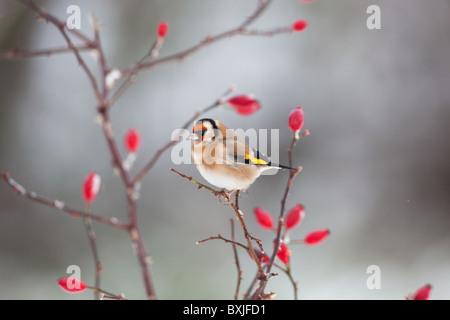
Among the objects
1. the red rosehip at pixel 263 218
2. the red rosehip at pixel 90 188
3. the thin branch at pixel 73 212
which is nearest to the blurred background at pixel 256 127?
the red rosehip at pixel 263 218

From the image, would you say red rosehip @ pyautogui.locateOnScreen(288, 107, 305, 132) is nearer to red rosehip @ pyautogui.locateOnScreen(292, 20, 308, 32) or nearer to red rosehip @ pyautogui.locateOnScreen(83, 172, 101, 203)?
red rosehip @ pyautogui.locateOnScreen(292, 20, 308, 32)

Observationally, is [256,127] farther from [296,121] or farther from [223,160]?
[296,121]

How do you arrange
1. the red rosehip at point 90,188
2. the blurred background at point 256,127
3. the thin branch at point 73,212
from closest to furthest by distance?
the thin branch at point 73,212 < the red rosehip at point 90,188 < the blurred background at point 256,127

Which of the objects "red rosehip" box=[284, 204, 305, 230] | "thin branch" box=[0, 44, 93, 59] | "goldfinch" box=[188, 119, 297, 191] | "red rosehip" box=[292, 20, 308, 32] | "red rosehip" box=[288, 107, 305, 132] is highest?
"goldfinch" box=[188, 119, 297, 191]

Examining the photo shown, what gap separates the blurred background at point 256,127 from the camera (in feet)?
7.39

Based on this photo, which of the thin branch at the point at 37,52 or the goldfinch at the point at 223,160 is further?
the goldfinch at the point at 223,160

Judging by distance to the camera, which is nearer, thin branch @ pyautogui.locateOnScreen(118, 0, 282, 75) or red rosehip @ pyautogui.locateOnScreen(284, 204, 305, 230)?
thin branch @ pyautogui.locateOnScreen(118, 0, 282, 75)

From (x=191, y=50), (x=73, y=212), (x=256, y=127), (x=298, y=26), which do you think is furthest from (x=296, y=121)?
(x=256, y=127)

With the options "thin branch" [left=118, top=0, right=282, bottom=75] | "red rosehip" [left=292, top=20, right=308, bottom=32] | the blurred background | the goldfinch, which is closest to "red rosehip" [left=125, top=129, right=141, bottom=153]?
"thin branch" [left=118, top=0, right=282, bottom=75]

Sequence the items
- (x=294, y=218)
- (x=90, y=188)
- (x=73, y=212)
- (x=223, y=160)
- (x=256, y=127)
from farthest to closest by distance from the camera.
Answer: (x=256, y=127)
(x=223, y=160)
(x=294, y=218)
(x=90, y=188)
(x=73, y=212)

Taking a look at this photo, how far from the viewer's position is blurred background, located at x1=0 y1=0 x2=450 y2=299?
2.25m

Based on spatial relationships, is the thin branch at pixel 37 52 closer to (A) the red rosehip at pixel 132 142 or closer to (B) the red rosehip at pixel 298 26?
(A) the red rosehip at pixel 132 142

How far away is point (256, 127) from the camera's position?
2.71 metres
